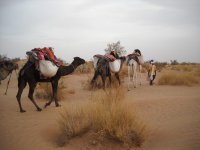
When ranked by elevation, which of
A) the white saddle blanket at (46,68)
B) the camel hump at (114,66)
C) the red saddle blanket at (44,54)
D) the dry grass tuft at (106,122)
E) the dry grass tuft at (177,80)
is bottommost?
the dry grass tuft at (177,80)

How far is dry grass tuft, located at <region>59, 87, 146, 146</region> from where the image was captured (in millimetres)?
6852

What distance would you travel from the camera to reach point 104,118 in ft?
23.1

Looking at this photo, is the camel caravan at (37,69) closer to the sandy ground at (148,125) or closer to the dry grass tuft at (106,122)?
the sandy ground at (148,125)

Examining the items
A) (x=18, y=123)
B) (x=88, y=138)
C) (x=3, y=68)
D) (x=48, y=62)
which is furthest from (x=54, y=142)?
(x=3, y=68)

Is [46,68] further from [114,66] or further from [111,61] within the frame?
[114,66]

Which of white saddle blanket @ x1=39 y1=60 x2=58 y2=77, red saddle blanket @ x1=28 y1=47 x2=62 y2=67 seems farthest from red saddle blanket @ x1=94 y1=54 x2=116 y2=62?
white saddle blanket @ x1=39 y1=60 x2=58 y2=77

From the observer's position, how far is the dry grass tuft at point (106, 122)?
22.5 feet

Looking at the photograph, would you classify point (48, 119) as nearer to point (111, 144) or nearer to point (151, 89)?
point (111, 144)

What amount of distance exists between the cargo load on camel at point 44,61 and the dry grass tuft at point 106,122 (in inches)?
109

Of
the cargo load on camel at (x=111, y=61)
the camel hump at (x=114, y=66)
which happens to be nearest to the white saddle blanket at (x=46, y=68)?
the cargo load on camel at (x=111, y=61)

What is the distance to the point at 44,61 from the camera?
10242 mm

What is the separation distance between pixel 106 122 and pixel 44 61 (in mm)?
4223

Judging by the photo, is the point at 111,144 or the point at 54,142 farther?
the point at 54,142

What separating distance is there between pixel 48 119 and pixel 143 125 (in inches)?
135
